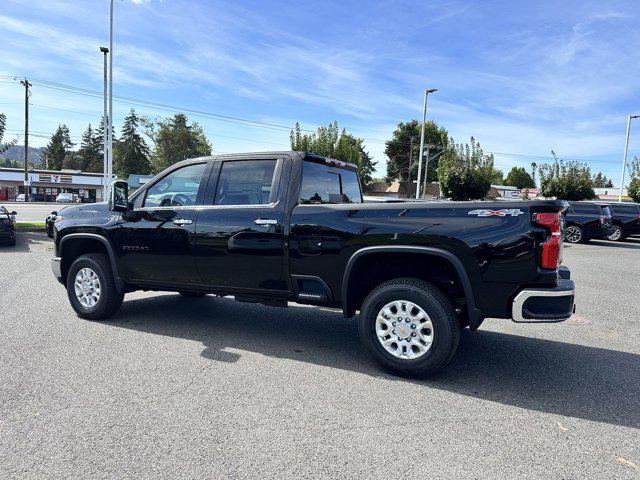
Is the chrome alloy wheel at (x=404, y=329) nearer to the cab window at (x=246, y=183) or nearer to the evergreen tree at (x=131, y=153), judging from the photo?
the cab window at (x=246, y=183)

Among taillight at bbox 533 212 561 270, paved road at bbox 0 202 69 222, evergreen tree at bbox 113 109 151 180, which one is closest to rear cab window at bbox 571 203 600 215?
taillight at bbox 533 212 561 270

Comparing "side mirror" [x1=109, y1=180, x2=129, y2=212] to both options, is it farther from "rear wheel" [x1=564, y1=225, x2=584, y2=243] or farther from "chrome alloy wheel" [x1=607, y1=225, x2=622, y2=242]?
A: "chrome alloy wheel" [x1=607, y1=225, x2=622, y2=242]

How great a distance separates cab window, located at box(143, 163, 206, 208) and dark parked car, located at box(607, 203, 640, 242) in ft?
62.4

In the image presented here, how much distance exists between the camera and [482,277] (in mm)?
3795

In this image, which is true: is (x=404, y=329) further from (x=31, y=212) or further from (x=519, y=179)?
(x=519, y=179)

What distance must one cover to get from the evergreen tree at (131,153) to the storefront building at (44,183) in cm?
1969

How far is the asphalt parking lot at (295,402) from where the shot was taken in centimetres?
273

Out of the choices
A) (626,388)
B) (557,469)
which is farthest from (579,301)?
(557,469)

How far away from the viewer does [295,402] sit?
3512 millimetres

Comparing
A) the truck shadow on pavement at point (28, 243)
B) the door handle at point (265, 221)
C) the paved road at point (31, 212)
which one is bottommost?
the truck shadow on pavement at point (28, 243)

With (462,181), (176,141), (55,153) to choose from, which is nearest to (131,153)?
(176,141)

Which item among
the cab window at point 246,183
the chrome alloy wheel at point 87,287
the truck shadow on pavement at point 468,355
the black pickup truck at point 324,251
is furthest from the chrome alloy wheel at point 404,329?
the chrome alloy wheel at point 87,287

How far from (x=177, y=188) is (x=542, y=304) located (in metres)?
3.87

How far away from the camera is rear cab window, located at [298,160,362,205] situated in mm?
4738
